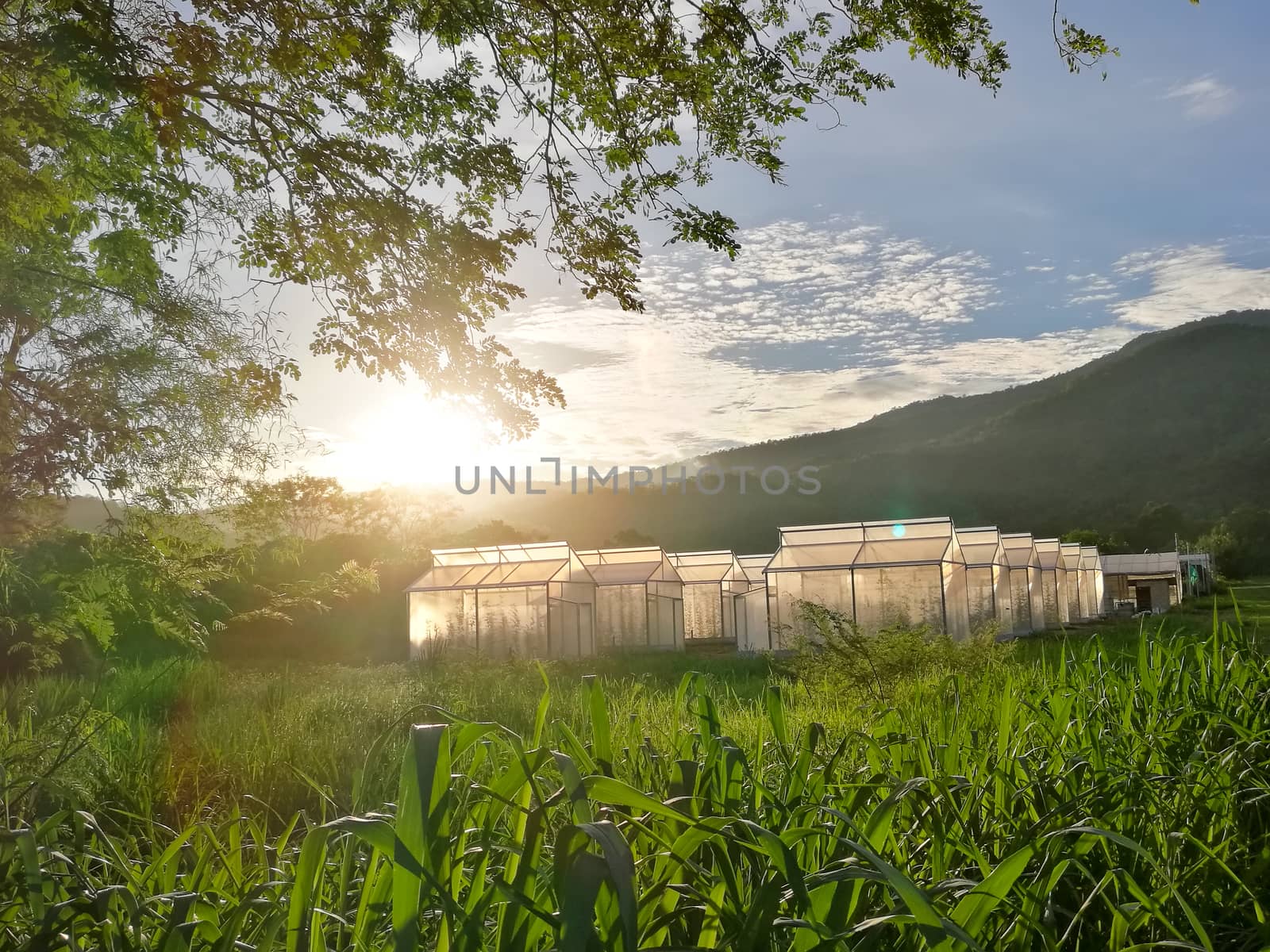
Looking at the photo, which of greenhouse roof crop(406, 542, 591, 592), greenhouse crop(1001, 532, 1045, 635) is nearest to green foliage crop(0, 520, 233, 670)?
greenhouse roof crop(406, 542, 591, 592)

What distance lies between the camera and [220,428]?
34.4ft

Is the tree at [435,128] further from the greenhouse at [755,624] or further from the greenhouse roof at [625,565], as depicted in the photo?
the greenhouse roof at [625,565]

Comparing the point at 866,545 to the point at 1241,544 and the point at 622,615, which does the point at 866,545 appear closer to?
the point at 622,615

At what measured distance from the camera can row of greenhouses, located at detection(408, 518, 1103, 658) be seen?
20031mm

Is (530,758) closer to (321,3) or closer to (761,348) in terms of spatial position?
(321,3)

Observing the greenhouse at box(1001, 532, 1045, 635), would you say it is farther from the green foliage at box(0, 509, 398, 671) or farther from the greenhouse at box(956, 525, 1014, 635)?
the green foliage at box(0, 509, 398, 671)

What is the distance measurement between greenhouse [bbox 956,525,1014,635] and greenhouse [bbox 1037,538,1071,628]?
4.18 m


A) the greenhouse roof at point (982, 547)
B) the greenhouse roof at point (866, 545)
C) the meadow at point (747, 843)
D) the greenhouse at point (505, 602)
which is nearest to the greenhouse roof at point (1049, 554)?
the greenhouse roof at point (982, 547)

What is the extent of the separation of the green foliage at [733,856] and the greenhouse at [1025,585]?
22.3 metres

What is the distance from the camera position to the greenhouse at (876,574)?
A: 19.5 meters

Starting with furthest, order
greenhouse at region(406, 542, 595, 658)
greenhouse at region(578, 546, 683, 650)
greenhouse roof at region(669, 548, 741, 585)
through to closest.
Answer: greenhouse roof at region(669, 548, 741, 585) → greenhouse at region(578, 546, 683, 650) → greenhouse at region(406, 542, 595, 658)

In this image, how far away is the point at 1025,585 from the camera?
24.8m

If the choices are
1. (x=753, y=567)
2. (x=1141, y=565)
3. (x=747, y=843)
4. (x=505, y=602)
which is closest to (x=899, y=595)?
(x=753, y=567)

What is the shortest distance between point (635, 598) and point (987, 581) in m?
9.06
